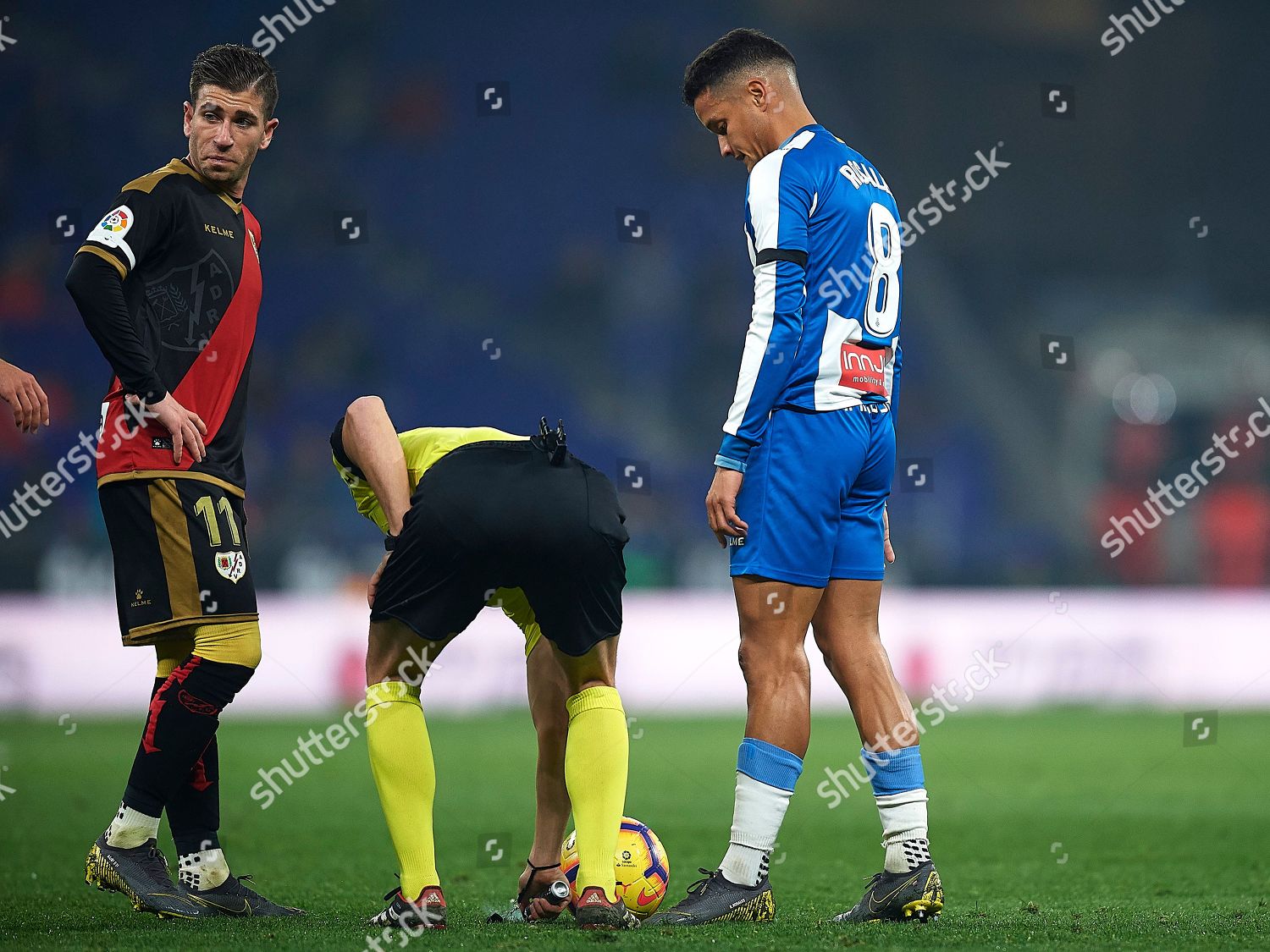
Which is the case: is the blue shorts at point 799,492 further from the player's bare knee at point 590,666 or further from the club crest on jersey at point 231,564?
the club crest on jersey at point 231,564

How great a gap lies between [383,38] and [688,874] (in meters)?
16.8

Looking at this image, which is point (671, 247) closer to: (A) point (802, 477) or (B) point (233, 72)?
(B) point (233, 72)

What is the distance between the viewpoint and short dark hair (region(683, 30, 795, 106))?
157 inches

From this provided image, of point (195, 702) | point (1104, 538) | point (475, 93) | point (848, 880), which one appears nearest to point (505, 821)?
point (848, 880)

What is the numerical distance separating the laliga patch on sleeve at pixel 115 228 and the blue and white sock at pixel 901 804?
8.55ft

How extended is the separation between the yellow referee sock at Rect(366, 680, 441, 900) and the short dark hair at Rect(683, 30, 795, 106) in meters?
1.89

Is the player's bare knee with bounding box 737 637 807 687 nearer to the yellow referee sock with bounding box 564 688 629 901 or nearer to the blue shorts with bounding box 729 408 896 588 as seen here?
the blue shorts with bounding box 729 408 896 588

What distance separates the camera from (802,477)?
385cm

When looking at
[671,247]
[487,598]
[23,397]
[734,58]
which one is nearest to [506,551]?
[487,598]

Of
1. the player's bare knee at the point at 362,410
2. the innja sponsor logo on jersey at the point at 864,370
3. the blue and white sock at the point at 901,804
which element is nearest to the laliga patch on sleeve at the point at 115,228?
the player's bare knee at the point at 362,410

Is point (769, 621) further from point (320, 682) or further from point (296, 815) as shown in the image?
point (320, 682)

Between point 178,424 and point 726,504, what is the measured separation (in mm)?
1573

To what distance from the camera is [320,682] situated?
12211mm

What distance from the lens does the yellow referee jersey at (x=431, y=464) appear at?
3811 millimetres
